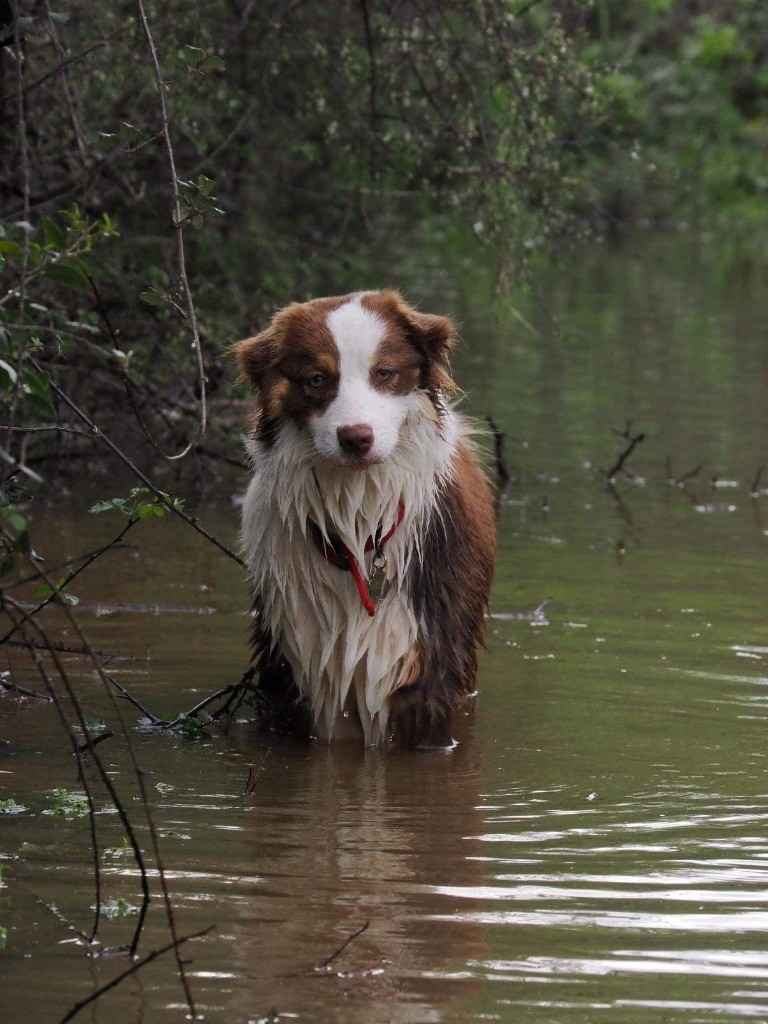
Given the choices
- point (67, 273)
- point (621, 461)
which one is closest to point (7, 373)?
point (67, 273)

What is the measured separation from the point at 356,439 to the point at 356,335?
0.40 m

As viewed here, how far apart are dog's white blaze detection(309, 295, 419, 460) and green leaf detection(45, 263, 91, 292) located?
1.63m

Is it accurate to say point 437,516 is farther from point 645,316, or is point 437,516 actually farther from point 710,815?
point 645,316

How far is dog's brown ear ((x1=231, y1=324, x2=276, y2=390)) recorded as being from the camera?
5.58 metres

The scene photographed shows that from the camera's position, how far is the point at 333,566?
5.77 meters

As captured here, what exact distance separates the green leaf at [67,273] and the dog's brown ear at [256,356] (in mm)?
1883

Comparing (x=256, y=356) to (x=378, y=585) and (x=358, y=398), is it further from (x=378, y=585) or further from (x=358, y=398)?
(x=378, y=585)

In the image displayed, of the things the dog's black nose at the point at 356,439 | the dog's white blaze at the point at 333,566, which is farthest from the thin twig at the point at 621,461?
the dog's black nose at the point at 356,439

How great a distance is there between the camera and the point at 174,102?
9.23m

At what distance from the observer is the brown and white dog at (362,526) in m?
5.39

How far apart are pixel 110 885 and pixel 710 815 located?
193 centimetres

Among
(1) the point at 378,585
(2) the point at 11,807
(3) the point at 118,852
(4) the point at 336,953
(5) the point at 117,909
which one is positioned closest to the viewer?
(4) the point at 336,953

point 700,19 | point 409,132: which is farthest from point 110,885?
point 700,19

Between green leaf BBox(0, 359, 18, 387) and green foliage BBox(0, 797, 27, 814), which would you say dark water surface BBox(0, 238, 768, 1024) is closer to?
green foliage BBox(0, 797, 27, 814)
